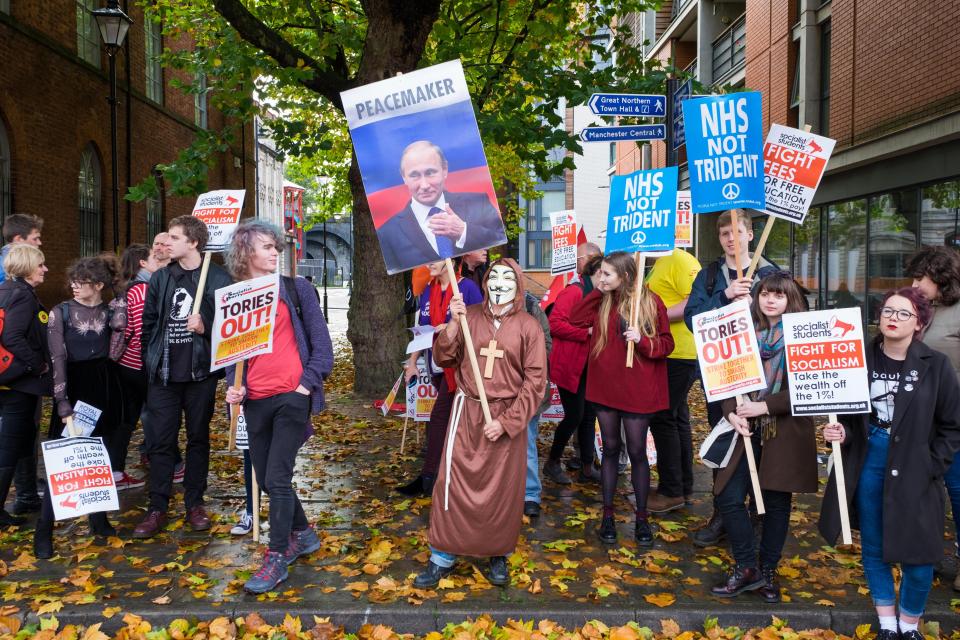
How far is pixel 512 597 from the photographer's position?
4.43 metres

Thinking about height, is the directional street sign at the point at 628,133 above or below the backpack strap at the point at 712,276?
above

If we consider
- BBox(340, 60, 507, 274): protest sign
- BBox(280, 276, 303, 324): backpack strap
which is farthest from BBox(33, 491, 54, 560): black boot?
BBox(340, 60, 507, 274): protest sign

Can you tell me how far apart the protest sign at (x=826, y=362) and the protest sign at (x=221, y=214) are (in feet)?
12.9

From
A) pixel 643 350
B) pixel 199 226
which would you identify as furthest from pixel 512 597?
pixel 199 226

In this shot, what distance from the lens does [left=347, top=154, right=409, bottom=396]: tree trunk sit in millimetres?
10984

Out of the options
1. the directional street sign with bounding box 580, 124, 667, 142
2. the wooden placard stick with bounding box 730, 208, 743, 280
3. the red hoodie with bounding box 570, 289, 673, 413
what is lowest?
the red hoodie with bounding box 570, 289, 673, 413

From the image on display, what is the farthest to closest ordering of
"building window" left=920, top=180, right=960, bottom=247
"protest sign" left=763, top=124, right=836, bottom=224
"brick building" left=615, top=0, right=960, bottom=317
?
"brick building" left=615, top=0, right=960, bottom=317 → "building window" left=920, top=180, right=960, bottom=247 → "protest sign" left=763, top=124, right=836, bottom=224

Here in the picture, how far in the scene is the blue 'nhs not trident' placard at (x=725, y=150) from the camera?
16.6ft

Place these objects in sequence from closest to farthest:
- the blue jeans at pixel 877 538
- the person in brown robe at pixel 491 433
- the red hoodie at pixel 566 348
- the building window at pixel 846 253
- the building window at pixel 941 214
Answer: the blue jeans at pixel 877 538 < the person in brown robe at pixel 491 433 < the red hoodie at pixel 566 348 < the building window at pixel 941 214 < the building window at pixel 846 253

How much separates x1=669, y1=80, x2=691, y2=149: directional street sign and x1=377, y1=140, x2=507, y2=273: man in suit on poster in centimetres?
334

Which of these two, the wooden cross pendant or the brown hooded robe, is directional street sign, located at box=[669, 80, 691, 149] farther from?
the wooden cross pendant

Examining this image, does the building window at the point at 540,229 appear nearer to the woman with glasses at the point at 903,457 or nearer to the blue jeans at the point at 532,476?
the blue jeans at the point at 532,476

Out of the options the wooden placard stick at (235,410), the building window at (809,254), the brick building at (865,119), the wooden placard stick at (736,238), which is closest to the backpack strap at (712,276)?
the wooden placard stick at (736,238)

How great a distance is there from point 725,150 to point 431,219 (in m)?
1.97
